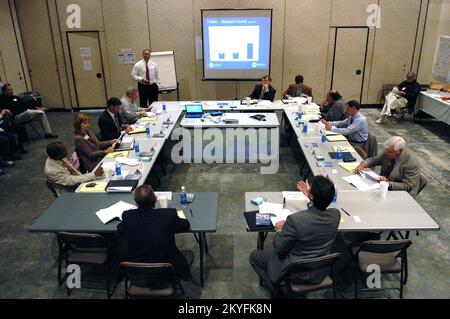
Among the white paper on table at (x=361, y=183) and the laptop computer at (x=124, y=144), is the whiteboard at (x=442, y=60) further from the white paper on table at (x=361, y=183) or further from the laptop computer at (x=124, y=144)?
the laptop computer at (x=124, y=144)

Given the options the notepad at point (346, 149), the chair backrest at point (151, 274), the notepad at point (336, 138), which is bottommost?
the chair backrest at point (151, 274)

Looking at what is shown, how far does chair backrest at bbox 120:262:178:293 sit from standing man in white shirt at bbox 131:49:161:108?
6154 mm

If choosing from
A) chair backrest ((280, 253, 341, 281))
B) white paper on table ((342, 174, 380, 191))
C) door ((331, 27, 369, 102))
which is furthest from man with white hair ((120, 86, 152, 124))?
door ((331, 27, 369, 102))

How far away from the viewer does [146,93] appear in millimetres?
8852

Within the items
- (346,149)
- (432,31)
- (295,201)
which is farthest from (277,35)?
(295,201)

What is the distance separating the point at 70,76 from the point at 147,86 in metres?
2.56

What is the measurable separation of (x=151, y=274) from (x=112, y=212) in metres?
0.89

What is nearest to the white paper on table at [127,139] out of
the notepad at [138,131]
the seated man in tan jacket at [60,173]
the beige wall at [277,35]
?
the notepad at [138,131]

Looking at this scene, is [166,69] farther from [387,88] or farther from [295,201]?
[295,201]

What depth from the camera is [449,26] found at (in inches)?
349

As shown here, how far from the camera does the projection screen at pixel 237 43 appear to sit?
8977 mm

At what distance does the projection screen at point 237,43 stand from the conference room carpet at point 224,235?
282 cm

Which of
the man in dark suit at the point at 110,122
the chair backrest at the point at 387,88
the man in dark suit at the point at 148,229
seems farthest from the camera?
the chair backrest at the point at 387,88
